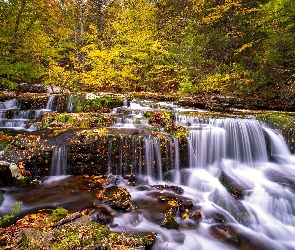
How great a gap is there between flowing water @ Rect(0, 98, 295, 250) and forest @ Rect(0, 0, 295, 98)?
4.77m

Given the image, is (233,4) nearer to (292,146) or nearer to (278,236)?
(292,146)

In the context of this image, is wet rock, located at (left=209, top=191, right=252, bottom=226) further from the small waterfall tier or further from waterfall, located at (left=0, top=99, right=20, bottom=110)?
waterfall, located at (left=0, top=99, right=20, bottom=110)

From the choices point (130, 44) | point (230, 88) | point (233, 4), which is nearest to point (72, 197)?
point (230, 88)

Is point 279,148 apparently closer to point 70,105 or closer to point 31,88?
point 70,105

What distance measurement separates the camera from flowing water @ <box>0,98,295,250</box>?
4.26m

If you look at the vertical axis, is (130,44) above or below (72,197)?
above

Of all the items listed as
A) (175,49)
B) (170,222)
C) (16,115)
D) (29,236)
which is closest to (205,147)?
(170,222)

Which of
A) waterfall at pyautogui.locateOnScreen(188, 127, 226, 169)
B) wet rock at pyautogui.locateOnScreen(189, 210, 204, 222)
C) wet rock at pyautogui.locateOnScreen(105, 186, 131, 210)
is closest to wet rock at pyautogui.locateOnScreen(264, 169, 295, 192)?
waterfall at pyautogui.locateOnScreen(188, 127, 226, 169)

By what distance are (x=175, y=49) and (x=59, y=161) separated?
39.7ft

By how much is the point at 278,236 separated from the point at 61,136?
5.59 meters

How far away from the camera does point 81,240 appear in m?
2.97

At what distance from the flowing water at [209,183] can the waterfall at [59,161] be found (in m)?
0.02

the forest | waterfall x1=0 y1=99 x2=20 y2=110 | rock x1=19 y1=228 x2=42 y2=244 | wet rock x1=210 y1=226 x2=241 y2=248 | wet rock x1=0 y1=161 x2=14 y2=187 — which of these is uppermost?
the forest

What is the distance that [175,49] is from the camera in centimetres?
1584
